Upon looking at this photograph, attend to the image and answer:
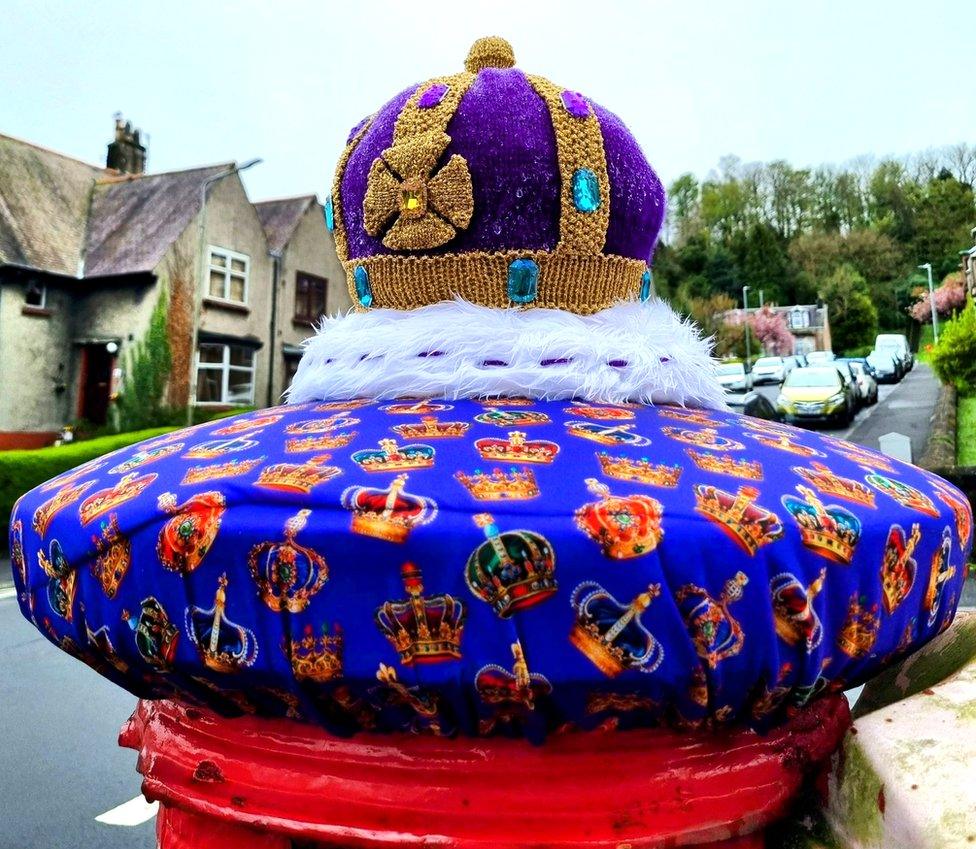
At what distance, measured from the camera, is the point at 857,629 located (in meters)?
0.79

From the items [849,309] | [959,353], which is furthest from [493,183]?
[849,309]

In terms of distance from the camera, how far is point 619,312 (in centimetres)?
116

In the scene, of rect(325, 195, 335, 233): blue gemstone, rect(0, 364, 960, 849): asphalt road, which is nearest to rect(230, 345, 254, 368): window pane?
rect(0, 364, 960, 849): asphalt road

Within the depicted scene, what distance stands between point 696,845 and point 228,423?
77 centimetres

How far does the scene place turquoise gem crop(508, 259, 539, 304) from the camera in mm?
1082

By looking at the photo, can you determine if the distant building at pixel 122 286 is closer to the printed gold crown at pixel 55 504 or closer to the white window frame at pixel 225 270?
the white window frame at pixel 225 270

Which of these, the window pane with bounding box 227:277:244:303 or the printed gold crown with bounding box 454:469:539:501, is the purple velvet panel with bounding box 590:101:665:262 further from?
the window pane with bounding box 227:277:244:303

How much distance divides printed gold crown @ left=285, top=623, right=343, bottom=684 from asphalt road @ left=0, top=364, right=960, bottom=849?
2067 mm

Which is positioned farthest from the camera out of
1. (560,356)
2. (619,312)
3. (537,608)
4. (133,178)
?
(133,178)

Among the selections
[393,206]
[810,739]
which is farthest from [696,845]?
[393,206]

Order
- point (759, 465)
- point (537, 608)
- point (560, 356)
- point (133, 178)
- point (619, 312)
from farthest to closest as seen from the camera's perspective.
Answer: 1. point (133, 178)
2. point (619, 312)
3. point (560, 356)
4. point (759, 465)
5. point (537, 608)

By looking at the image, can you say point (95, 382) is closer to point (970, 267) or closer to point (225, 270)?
point (225, 270)

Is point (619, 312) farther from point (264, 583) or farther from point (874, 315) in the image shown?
point (874, 315)

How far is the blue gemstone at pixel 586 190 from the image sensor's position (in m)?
1.08
